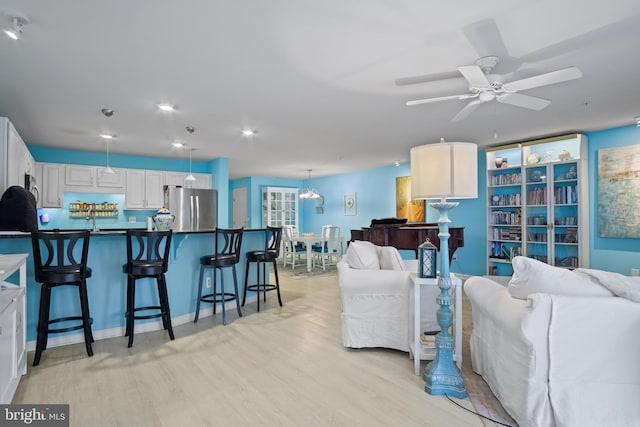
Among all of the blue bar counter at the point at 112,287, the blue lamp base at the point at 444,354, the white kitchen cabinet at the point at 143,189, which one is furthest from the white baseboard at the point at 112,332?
the white kitchen cabinet at the point at 143,189

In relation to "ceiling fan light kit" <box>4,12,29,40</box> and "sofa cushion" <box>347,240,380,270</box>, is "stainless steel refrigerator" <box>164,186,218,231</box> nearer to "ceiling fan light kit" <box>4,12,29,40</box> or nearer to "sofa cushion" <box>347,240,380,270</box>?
"sofa cushion" <box>347,240,380,270</box>

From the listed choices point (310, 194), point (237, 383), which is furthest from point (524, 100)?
point (310, 194)

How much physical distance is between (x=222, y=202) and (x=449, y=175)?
5244 mm

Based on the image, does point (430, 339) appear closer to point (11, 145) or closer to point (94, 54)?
point (94, 54)

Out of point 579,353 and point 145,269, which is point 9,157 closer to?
point 145,269

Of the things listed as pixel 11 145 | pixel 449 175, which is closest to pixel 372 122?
pixel 449 175

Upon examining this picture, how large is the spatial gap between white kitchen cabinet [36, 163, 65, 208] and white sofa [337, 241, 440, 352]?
5.30 meters

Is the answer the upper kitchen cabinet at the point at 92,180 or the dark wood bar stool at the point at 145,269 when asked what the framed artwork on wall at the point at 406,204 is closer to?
the dark wood bar stool at the point at 145,269

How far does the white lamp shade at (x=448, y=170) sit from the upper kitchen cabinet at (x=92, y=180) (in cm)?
546

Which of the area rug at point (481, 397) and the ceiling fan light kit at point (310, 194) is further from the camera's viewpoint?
the ceiling fan light kit at point (310, 194)

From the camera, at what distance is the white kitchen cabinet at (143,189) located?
254 inches

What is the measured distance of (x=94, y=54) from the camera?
2609 mm

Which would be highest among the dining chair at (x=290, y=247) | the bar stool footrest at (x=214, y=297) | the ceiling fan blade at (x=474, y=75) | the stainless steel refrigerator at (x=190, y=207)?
the ceiling fan blade at (x=474, y=75)

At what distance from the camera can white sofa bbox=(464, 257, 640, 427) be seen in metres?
1.68
